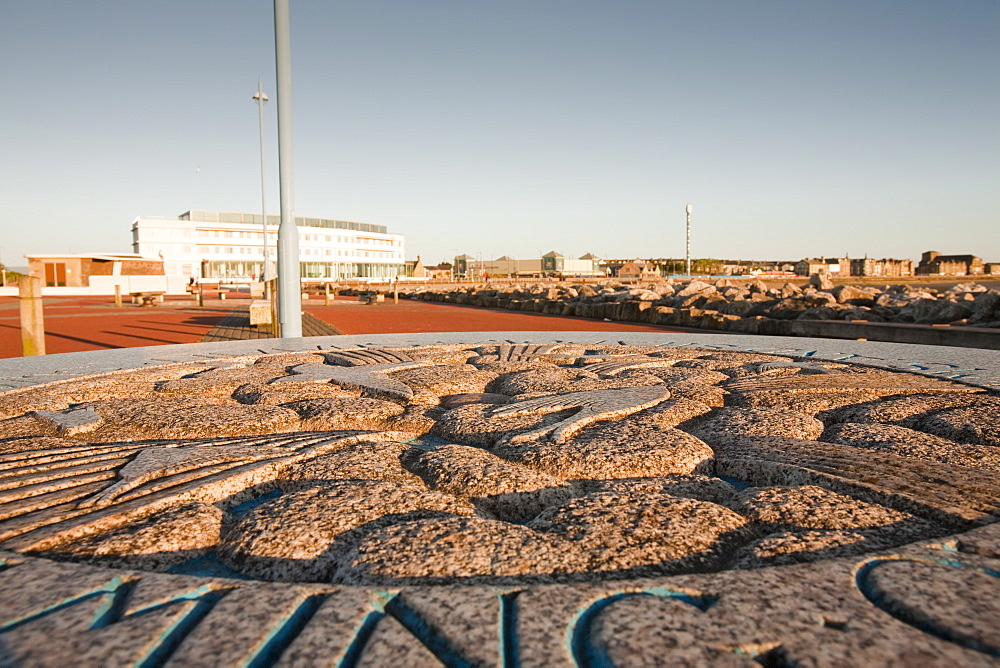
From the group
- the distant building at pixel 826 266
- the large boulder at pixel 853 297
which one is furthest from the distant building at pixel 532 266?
the large boulder at pixel 853 297

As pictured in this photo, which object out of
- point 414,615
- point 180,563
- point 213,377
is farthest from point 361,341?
point 414,615

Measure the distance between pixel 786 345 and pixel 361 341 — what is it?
4049 mm

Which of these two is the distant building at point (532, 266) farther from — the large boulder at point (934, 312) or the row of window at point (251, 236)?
the large boulder at point (934, 312)

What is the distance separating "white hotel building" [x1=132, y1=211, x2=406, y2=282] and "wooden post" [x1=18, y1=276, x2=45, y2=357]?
4883 cm

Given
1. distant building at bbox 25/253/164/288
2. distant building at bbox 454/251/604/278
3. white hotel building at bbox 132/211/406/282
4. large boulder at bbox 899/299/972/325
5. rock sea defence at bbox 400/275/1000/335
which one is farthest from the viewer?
distant building at bbox 454/251/604/278

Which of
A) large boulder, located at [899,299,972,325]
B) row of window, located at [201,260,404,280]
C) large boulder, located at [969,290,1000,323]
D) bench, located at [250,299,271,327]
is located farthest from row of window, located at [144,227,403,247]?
large boulder, located at [969,290,1000,323]

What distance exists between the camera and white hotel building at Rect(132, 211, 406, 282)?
57.9 m

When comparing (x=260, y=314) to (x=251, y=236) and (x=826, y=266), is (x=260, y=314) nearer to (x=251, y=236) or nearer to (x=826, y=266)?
(x=251, y=236)

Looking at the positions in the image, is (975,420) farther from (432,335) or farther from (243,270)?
(243,270)

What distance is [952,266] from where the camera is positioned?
66312mm

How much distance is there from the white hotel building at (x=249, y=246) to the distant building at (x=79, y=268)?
1583 cm

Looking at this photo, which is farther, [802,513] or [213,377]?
[213,377]

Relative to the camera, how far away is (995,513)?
1.92 meters

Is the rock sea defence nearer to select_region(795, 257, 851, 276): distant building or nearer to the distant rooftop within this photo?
Answer: the distant rooftop
